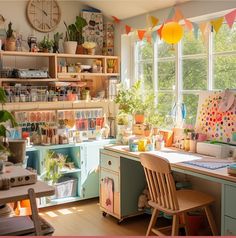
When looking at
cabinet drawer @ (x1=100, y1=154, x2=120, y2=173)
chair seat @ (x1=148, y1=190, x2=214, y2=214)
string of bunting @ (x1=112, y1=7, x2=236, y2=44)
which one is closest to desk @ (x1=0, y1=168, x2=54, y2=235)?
chair seat @ (x1=148, y1=190, x2=214, y2=214)

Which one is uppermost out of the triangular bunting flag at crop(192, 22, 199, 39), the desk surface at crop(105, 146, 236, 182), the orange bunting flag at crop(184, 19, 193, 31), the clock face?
the clock face

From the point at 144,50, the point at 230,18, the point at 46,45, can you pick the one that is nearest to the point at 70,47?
the point at 46,45

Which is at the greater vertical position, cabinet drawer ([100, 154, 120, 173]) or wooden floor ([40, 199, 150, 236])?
cabinet drawer ([100, 154, 120, 173])

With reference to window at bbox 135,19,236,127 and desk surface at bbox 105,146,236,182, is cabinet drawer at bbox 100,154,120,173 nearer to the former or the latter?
desk surface at bbox 105,146,236,182

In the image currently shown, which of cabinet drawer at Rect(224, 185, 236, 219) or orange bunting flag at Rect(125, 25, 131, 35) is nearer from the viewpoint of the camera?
cabinet drawer at Rect(224, 185, 236, 219)

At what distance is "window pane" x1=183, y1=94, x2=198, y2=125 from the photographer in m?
4.01

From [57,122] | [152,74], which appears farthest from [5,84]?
[152,74]

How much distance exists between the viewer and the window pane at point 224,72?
3611mm

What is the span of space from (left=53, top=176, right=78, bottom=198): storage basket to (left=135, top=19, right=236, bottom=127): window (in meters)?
1.23

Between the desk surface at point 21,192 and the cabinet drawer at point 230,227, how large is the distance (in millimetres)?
1226

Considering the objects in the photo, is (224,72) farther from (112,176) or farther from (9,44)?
(9,44)

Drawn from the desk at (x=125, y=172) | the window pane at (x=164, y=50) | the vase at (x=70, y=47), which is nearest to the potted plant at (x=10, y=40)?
the vase at (x=70, y=47)

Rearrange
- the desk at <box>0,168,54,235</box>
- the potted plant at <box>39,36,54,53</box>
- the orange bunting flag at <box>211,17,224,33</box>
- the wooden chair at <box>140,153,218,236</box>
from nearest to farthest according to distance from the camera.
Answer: the desk at <box>0,168,54,235</box>
the wooden chair at <box>140,153,218,236</box>
the orange bunting flag at <box>211,17,224,33</box>
the potted plant at <box>39,36,54,53</box>

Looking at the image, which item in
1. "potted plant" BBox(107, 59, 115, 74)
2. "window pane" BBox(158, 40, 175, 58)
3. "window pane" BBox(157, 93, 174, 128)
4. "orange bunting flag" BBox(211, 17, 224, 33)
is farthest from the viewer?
"potted plant" BBox(107, 59, 115, 74)
